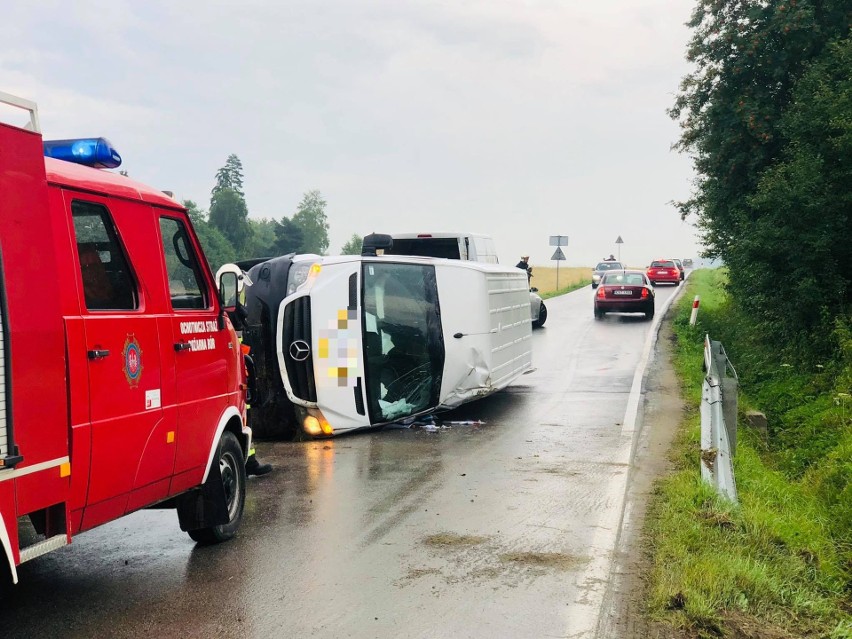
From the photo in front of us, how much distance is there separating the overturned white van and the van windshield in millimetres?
12

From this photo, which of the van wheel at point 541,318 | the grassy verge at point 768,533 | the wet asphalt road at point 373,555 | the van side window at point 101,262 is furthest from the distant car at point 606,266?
the van side window at point 101,262

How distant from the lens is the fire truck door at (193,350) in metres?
5.87

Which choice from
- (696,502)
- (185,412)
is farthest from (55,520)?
(696,502)

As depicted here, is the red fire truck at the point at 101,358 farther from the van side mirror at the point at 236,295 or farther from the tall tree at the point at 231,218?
the tall tree at the point at 231,218

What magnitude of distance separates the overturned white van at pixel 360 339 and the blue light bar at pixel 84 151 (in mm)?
5259

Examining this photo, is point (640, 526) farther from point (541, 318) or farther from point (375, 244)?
point (541, 318)

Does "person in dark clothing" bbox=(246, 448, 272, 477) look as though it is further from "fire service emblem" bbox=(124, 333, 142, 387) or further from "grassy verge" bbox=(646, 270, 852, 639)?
"grassy verge" bbox=(646, 270, 852, 639)

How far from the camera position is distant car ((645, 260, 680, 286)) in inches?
Answer: 2254

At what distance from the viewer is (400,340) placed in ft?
36.8

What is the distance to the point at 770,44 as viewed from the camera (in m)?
22.2

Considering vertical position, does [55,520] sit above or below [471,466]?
above

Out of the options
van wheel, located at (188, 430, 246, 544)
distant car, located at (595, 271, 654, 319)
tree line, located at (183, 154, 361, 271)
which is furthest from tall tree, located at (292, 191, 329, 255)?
van wheel, located at (188, 430, 246, 544)

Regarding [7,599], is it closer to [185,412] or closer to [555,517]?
[185,412]

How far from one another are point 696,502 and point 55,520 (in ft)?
15.2
